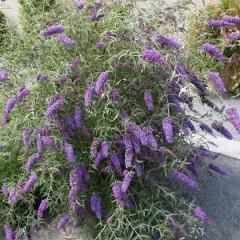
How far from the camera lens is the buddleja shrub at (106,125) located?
2982mm

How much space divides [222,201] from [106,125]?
1507mm

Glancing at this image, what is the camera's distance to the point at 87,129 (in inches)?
124

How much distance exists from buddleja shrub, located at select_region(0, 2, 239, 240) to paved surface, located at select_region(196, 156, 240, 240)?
367 millimetres

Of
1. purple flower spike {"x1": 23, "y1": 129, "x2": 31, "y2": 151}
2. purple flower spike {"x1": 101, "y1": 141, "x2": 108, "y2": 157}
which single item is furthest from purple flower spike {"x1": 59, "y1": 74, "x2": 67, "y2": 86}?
purple flower spike {"x1": 101, "y1": 141, "x2": 108, "y2": 157}

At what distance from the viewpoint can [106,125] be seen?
309 centimetres

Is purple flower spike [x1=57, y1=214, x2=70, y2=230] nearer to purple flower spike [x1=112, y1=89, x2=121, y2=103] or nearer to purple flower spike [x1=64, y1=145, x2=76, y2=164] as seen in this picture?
purple flower spike [x1=64, y1=145, x2=76, y2=164]

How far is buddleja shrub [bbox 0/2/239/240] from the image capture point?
298cm

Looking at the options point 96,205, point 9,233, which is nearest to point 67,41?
point 96,205

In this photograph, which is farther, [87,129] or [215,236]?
[215,236]

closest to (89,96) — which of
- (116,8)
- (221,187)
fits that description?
(116,8)

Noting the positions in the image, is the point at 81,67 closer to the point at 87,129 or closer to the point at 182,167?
the point at 87,129

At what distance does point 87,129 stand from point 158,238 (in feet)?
3.00

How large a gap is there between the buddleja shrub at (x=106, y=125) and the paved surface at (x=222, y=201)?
0.37 metres

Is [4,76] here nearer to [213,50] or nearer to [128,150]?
[128,150]
